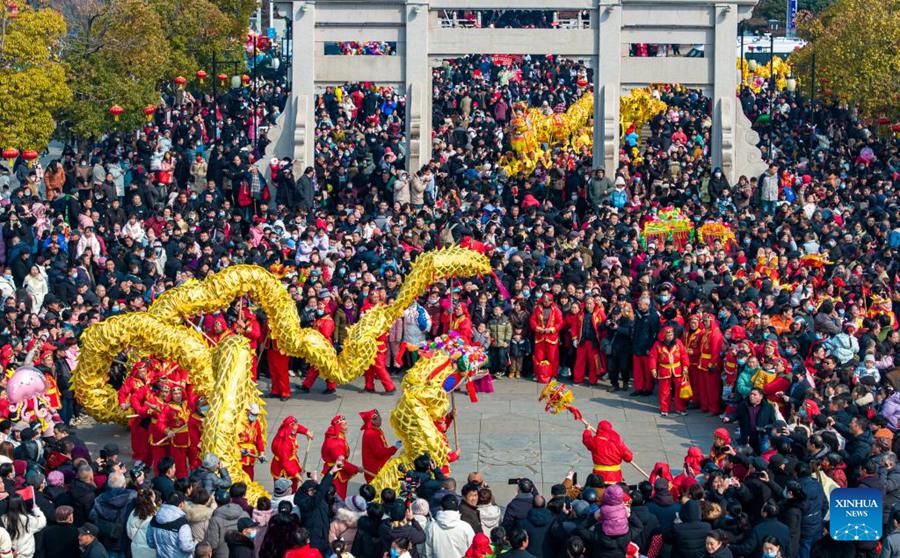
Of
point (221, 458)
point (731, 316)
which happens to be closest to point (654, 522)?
point (221, 458)

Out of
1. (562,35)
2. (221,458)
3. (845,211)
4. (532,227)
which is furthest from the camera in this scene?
(562,35)

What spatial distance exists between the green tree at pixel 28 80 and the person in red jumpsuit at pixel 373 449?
53.5 feet

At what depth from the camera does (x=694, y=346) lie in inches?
867

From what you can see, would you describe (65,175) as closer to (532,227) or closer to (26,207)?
(26,207)

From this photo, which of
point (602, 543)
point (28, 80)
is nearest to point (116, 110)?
point (28, 80)

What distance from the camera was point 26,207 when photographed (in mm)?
26891

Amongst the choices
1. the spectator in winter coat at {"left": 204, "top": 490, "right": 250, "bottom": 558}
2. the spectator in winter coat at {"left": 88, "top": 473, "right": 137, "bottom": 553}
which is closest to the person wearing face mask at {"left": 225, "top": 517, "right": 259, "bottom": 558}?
the spectator in winter coat at {"left": 204, "top": 490, "right": 250, "bottom": 558}

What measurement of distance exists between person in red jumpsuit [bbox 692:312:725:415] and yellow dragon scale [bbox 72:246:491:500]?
3.36m

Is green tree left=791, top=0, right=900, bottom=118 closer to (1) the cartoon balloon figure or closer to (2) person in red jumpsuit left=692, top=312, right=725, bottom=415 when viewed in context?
(2) person in red jumpsuit left=692, top=312, right=725, bottom=415

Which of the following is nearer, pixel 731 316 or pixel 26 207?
pixel 731 316

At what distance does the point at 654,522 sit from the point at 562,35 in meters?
18.0

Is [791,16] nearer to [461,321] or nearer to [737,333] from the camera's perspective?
[461,321]

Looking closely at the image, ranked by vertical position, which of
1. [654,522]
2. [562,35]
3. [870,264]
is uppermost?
[562,35]

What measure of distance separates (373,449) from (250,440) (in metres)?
1.28
